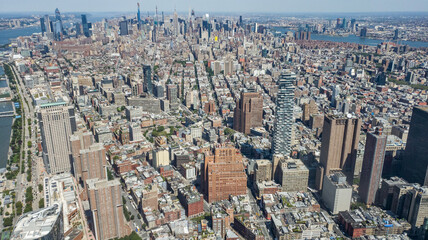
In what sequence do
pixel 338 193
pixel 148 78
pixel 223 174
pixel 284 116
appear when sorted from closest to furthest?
pixel 338 193 < pixel 223 174 < pixel 284 116 < pixel 148 78

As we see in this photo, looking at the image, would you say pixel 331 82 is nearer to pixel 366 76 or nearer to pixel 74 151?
pixel 366 76

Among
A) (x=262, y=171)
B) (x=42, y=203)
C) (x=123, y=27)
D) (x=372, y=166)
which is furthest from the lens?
(x=123, y=27)

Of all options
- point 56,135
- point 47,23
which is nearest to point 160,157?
point 56,135

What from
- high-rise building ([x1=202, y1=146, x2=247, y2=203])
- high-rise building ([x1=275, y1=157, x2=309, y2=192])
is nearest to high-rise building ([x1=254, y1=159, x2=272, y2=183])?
high-rise building ([x1=275, y1=157, x2=309, y2=192])

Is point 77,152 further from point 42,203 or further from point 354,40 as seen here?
point 354,40

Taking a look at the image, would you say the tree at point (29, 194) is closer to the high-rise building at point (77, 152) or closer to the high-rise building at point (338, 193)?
the high-rise building at point (77, 152)

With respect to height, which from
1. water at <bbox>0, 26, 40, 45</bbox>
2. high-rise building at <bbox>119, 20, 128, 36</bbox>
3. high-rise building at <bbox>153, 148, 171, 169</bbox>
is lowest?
high-rise building at <bbox>153, 148, 171, 169</bbox>

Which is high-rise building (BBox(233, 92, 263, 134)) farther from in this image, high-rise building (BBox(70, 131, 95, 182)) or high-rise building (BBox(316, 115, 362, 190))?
high-rise building (BBox(70, 131, 95, 182))
